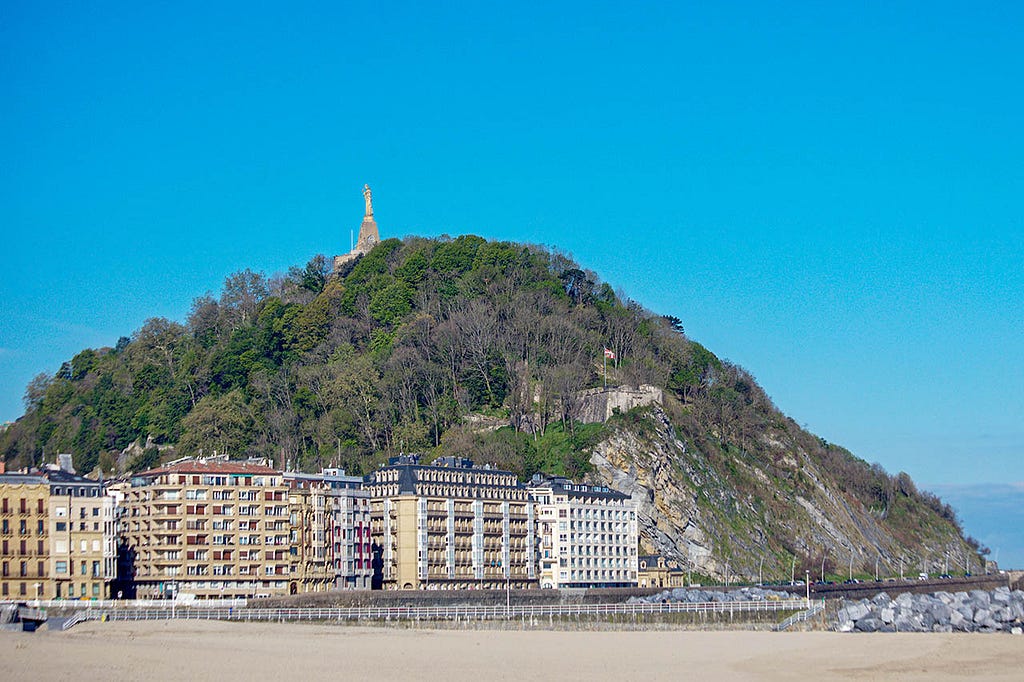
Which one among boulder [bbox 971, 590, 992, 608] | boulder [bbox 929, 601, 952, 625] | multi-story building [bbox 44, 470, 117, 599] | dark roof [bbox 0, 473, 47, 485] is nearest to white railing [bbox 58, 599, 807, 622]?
multi-story building [bbox 44, 470, 117, 599]

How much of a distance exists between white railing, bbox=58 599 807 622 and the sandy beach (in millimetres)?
3456

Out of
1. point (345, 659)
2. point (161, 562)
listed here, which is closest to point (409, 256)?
point (161, 562)

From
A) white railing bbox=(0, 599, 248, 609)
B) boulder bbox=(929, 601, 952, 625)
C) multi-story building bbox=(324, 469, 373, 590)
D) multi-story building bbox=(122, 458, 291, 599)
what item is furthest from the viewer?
multi-story building bbox=(324, 469, 373, 590)

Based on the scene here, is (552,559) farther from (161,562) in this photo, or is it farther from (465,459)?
(161,562)

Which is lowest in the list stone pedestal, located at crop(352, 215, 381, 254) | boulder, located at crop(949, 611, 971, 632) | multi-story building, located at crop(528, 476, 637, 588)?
boulder, located at crop(949, 611, 971, 632)

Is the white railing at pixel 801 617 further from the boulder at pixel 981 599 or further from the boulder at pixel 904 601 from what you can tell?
the boulder at pixel 981 599

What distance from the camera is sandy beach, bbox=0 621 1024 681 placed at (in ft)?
158

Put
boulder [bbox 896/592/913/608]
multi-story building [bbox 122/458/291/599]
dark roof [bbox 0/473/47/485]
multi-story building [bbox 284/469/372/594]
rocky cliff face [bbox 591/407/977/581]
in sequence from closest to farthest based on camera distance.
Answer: boulder [bbox 896/592/913/608] → multi-story building [bbox 122/458/291/599] → dark roof [bbox 0/473/47/485] → multi-story building [bbox 284/469/372/594] → rocky cliff face [bbox 591/407/977/581]

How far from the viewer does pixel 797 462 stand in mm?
126562

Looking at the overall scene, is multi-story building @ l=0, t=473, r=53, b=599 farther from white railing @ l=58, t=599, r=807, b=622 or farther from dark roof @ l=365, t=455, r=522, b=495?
dark roof @ l=365, t=455, r=522, b=495

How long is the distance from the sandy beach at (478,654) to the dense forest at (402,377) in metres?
41.9

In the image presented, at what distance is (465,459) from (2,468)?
2953cm

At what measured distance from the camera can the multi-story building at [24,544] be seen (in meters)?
75.0

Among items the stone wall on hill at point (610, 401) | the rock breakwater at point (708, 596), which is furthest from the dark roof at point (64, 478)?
the stone wall on hill at point (610, 401)
